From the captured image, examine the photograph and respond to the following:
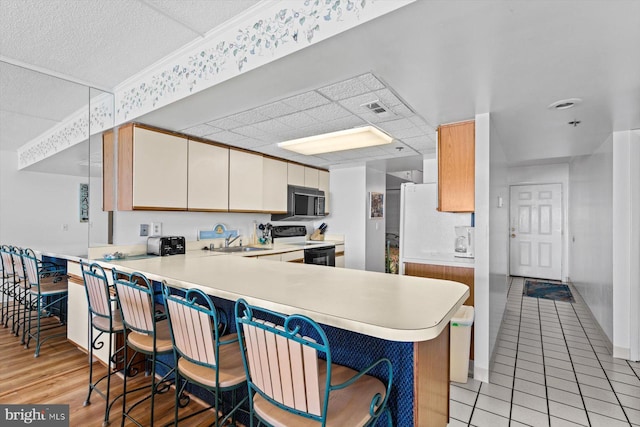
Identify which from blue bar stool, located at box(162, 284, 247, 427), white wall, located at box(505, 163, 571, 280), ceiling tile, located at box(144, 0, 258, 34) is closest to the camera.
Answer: blue bar stool, located at box(162, 284, 247, 427)

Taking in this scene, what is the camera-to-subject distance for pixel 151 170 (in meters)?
2.98

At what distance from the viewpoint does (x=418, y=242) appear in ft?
10.3

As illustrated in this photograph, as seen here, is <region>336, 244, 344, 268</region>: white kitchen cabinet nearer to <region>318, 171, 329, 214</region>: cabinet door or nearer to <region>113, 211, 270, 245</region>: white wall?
<region>318, 171, 329, 214</region>: cabinet door

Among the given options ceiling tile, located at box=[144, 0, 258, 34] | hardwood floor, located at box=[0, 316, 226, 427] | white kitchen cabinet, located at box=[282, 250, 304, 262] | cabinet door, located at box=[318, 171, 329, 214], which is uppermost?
ceiling tile, located at box=[144, 0, 258, 34]

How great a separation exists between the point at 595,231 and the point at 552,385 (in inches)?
91.7

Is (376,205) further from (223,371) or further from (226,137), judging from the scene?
(223,371)

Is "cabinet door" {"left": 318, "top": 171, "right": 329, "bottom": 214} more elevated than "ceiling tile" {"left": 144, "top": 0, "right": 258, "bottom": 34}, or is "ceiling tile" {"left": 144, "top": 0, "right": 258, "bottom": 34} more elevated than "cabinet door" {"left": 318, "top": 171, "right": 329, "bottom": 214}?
"ceiling tile" {"left": 144, "top": 0, "right": 258, "bottom": 34}

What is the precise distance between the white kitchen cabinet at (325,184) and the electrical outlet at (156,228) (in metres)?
2.67

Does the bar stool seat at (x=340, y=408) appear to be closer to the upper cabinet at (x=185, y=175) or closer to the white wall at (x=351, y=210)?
the upper cabinet at (x=185, y=175)

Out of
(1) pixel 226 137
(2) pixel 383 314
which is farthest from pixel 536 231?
(2) pixel 383 314

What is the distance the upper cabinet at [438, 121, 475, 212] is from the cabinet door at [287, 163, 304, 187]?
94.5 inches

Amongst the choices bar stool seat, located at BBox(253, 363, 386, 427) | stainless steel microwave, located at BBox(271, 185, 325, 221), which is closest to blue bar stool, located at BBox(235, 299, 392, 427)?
bar stool seat, located at BBox(253, 363, 386, 427)

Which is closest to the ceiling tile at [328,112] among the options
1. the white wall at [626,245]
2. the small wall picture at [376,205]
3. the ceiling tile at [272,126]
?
the ceiling tile at [272,126]

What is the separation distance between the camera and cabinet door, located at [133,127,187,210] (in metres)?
2.88
